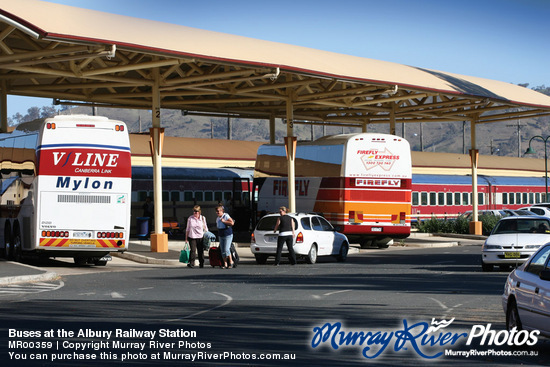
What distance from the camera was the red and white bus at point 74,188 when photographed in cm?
2527

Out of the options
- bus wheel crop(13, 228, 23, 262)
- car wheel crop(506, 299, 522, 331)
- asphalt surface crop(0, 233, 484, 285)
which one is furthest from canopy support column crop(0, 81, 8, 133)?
car wheel crop(506, 299, 522, 331)

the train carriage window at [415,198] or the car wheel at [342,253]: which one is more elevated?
the train carriage window at [415,198]

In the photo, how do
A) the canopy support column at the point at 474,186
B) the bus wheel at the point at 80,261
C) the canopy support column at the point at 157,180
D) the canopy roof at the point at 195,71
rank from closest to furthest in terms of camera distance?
the canopy roof at the point at 195,71
the bus wheel at the point at 80,261
the canopy support column at the point at 157,180
the canopy support column at the point at 474,186

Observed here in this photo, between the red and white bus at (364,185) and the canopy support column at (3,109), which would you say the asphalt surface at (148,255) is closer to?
the red and white bus at (364,185)

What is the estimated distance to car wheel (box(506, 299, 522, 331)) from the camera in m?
11.4

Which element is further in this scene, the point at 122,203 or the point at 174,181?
the point at 174,181

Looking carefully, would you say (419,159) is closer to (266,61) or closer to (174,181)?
(174,181)

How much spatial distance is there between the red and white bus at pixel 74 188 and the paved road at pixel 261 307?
106 centimetres

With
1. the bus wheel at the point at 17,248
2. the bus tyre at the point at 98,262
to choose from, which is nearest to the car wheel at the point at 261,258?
the bus tyre at the point at 98,262

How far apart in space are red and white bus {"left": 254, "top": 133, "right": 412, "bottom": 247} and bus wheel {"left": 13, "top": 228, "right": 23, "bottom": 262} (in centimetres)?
1300

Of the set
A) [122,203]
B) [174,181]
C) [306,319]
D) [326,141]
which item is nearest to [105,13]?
[122,203]

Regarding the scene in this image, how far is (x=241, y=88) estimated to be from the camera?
38.9 m

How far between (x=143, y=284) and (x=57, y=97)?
19.5 metres

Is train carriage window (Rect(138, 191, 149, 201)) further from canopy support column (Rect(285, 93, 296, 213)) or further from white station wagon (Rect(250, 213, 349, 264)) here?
white station wagon (Rect(250, 213, 349, 264))
